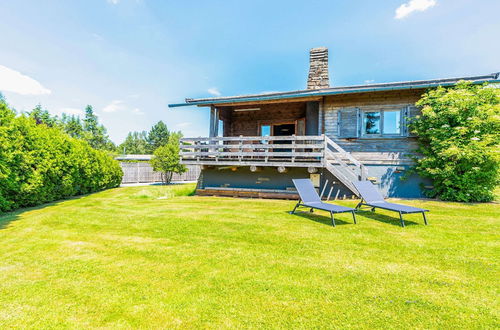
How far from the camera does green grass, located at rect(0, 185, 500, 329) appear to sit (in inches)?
89.7

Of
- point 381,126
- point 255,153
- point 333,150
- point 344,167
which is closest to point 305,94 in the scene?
point 333,150

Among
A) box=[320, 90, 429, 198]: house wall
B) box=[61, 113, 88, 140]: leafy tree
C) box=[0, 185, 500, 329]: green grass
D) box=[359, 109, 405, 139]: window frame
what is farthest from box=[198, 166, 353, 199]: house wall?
box=[61, 113, 88, 140]: leafy tree

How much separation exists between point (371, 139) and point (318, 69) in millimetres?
5277

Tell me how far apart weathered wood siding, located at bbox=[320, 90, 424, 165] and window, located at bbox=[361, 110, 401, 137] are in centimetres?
22

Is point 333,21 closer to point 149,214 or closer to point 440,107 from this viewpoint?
point 440,107

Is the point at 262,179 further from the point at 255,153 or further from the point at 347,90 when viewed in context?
the point at 347,90

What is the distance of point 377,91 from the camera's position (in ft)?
33.8

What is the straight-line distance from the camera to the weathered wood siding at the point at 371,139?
33.7 feet

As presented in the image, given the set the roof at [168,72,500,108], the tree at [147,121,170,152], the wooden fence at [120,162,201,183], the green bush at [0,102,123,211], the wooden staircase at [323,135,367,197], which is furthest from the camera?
the tree at [147,121,170,152]

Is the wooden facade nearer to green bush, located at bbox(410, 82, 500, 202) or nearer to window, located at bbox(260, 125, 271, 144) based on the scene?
green bush, located at bbox(410, 82, 500, 202)

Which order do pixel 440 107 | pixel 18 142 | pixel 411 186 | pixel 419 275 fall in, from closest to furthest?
pixel 419 275 < pixel 18 142 < pixel 440 107 < pixel 411 186

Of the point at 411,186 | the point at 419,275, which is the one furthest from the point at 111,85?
the point at 419,275

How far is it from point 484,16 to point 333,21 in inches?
264

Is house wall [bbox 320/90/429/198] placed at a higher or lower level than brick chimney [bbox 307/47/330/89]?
lower
